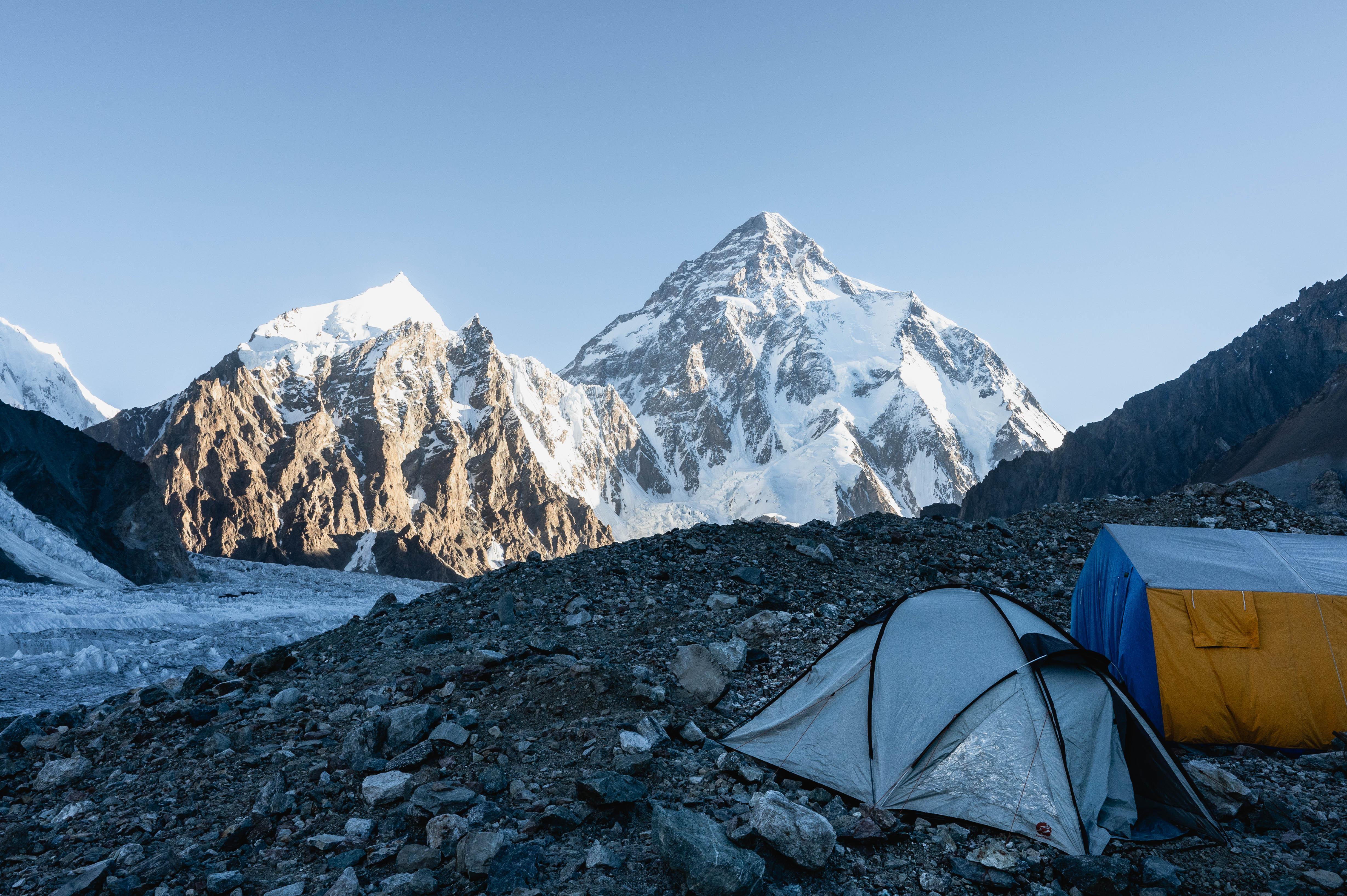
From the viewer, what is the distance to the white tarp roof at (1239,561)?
302 inches

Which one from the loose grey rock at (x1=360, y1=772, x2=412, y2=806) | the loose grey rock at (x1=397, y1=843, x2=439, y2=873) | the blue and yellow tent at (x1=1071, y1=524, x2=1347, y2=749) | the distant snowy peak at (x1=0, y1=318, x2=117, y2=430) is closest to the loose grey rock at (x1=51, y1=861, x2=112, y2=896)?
the loose grey rock at (x1=360, y1=772, x2=412, y2=806)

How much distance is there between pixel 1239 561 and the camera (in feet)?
26.5

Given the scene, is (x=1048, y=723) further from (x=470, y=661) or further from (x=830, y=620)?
(x=470, y=661)

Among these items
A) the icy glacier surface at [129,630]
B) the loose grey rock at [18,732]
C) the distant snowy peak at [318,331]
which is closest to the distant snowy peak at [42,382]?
the distant snowy peak at [318,331]

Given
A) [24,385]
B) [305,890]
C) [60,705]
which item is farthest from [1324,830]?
[24,385]

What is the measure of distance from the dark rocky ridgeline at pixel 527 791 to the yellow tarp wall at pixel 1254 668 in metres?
0.34

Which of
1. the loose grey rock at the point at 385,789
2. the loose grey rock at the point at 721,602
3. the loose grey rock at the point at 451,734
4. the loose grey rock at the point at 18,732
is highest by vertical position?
the loose grey rock at the point at 18,732

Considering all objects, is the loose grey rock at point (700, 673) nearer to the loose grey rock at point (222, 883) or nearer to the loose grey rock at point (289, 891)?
the loose grey rock at point (289, 891)

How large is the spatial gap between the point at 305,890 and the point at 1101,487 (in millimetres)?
84056

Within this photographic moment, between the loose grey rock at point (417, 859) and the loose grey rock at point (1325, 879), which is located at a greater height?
the loose grey rock at point (417, 859)

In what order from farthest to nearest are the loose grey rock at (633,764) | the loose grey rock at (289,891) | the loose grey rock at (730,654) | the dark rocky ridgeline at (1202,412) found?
the dark rocky ridgeline at (1202,412)
the loose grey rock at (730,654)
the loose grey rock at (633,764)
the loose grey rock at (289,891)

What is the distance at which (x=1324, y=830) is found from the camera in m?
5.57

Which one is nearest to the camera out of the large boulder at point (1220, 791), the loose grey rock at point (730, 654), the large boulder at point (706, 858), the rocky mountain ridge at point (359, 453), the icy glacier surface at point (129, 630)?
the large boulder at point (706, 858)

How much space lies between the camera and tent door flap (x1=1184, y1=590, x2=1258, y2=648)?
24.5ft
